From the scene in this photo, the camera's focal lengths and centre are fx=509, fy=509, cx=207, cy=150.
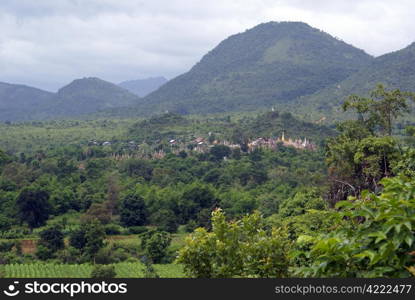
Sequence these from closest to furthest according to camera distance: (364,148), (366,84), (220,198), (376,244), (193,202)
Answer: (376,244) → (364,148) → (193,202) → (220,198) → (366,84)

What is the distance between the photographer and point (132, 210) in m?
37.6

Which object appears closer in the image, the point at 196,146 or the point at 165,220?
the point at 165,220

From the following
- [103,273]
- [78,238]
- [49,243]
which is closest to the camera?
[103,273]

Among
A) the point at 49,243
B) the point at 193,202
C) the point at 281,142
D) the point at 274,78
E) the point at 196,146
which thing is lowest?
the point at 49,243

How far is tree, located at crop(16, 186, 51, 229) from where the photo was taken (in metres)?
36.2

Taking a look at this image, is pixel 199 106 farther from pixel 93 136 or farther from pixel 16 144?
pixel 16 144

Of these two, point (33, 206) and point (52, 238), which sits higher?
point (33, 206)

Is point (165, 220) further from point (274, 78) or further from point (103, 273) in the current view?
point (274, 78)

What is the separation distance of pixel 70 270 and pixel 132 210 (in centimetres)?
1088

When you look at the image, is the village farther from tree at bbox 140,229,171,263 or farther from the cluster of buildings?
tree at bbox 140,229,171,263

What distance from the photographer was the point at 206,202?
37750mm

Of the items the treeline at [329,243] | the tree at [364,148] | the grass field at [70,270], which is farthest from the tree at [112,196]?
the treeline at [329,243]

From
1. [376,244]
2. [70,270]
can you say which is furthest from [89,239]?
[376,244]

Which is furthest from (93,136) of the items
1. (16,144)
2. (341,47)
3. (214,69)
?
(341,47)
